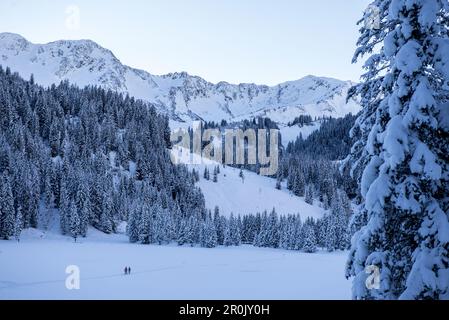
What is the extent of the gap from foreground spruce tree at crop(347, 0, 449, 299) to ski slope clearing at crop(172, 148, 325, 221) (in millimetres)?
143705

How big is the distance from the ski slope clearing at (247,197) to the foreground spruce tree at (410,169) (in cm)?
14371

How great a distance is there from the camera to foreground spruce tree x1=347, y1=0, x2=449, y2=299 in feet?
34.6

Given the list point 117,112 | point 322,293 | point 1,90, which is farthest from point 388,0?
point 117,112

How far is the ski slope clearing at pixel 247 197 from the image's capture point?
535 feet

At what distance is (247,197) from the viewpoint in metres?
175

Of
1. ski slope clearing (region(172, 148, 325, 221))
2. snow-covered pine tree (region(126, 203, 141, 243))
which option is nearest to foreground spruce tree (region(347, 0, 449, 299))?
snow-covered pine tree (region(126, 203, 141, 243))

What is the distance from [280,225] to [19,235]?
65101mm

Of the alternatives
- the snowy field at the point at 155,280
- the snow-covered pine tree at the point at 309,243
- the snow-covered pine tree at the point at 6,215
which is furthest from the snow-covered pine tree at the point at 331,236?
the snow-covered pine tree at the point at 6,215

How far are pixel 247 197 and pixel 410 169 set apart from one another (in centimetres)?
16498

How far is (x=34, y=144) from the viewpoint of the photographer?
126750mm

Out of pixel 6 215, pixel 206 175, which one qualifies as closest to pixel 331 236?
pixel 6 215

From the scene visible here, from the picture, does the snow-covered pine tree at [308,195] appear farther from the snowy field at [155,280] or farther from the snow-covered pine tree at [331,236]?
the snowy field at [155,280]

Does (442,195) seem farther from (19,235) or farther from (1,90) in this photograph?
(1,90)
